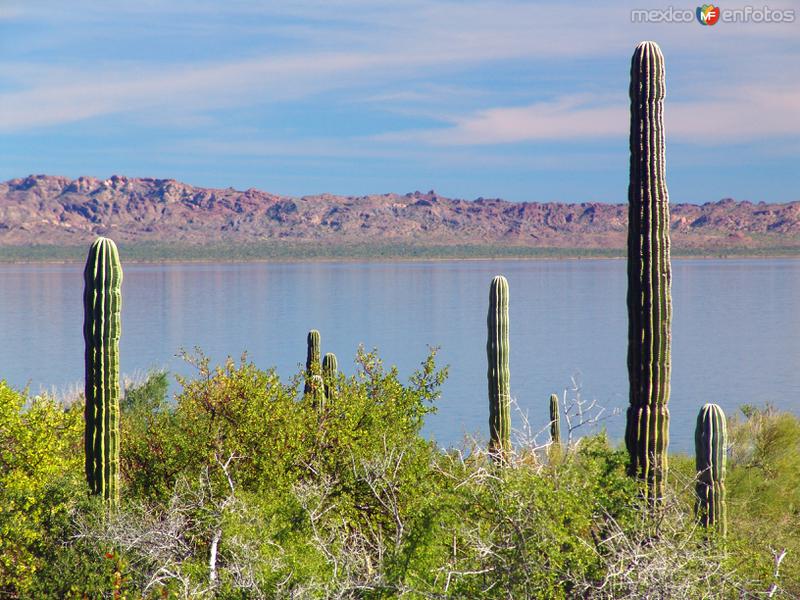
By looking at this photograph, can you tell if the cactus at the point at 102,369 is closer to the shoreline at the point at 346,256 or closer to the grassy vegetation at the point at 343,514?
the grassy vegetation at the point at 343,514

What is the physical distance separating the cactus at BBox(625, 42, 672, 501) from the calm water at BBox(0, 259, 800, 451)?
198 inches

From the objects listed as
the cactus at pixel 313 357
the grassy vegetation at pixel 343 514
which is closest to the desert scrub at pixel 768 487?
the grassy vegetation at pixel 343 514

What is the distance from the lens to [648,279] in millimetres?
9875

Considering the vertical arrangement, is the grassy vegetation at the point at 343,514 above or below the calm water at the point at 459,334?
above

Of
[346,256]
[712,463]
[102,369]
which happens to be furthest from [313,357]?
[346,256]

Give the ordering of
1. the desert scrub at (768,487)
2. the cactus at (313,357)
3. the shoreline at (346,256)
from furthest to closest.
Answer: the shoreline at (346,256) < the cactus at (313,357) < the desert scrub at (768,487)

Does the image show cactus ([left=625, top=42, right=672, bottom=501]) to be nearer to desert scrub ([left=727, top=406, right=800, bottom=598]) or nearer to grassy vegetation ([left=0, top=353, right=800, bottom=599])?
grassy vegetation ([left=0, top=353, right=800, bottom=599])

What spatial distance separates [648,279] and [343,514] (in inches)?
167

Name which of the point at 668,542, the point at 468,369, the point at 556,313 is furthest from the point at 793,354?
the point at 668,542

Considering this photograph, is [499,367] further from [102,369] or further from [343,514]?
[102,369]

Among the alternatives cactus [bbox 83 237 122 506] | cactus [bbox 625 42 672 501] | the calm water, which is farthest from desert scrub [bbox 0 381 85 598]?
cactus [bbox 625 42 672 501]

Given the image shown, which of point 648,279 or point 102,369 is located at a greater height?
point 648,279

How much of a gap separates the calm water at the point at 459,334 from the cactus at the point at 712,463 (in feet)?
11.1

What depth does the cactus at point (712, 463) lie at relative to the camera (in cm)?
1236
